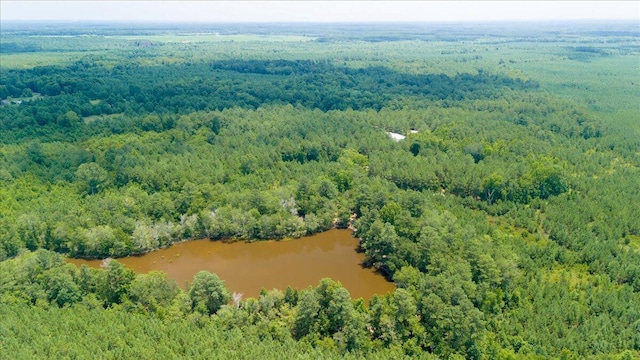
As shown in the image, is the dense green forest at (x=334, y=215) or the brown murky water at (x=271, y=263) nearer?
the dense green forest at (x=334, y=215)

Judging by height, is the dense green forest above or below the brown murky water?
above

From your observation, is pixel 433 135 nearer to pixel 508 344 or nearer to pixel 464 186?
pixel 464 186

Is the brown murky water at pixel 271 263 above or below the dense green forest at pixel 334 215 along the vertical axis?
below

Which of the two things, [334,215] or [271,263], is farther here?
[334,215]

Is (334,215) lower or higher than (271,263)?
higher

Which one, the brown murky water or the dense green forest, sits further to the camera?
the brown murky water
